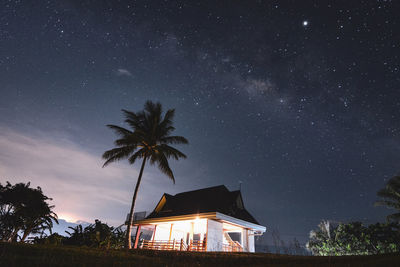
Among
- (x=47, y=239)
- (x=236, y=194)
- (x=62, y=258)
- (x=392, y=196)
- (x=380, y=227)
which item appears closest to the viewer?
(x=62, y=258)

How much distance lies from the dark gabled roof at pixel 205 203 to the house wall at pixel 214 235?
4.03 ft

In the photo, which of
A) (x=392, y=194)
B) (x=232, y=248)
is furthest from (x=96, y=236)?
(x=392, y=194)

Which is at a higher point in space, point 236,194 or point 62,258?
point 236,194

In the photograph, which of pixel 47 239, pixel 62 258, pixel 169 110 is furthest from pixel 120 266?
pixel 169 110

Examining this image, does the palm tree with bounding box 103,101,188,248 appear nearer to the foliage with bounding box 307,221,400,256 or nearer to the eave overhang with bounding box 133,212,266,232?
the eave overhang with bounding box 133,212,266,232

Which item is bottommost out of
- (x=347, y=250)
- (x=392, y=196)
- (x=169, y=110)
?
(x=347, y=250)

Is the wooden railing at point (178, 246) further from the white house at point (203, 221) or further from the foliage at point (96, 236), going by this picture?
the foliage at point (96, 236)

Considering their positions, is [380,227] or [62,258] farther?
[380,227]

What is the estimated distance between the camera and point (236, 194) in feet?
75.7

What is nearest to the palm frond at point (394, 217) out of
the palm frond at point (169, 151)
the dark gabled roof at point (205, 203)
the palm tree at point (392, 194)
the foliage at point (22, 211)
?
the palm tree at point (392, 194)

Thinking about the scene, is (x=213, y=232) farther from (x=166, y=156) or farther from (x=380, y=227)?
→ (x=380, y=227)

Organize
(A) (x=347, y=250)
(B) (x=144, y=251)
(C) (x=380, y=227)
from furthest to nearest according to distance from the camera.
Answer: (A) (x=347, y=250)
(C) (x=380, y=227)
(B) (x=144, y=251)

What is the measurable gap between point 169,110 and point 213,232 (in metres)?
11.6

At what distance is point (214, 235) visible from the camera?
18.6m
